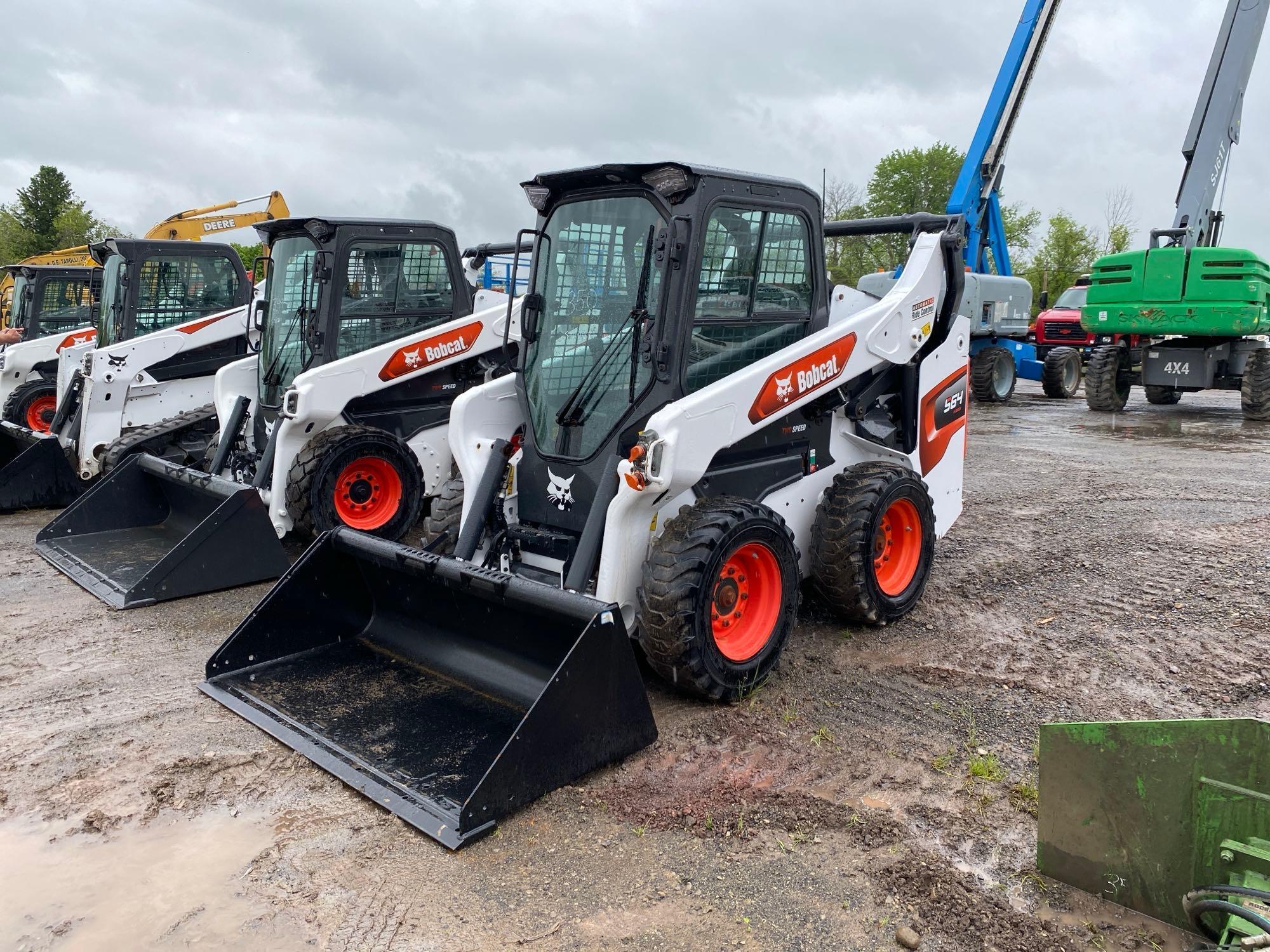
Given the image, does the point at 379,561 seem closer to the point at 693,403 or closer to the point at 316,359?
the point at 693,403

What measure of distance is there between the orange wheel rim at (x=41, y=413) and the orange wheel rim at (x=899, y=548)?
32.9ft

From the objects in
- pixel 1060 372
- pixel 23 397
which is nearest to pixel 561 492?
pixel 23 397

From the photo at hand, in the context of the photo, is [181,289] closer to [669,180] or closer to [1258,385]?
[669,180]

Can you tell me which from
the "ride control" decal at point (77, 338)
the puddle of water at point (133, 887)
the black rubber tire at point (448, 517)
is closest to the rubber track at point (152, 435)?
the "ride control" decal at point (77, 338)

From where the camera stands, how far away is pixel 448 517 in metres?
4.91

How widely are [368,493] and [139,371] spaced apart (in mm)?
3174

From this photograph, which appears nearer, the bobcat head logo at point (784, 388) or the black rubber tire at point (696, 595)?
the black rubber tire at point (696, 595)

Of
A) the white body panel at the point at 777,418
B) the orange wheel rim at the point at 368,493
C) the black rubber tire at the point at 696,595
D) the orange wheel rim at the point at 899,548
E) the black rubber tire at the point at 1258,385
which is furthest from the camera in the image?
the black rubber tire at the point at 1258,385

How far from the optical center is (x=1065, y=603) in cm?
540

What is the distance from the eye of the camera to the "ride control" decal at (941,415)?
17.5ft

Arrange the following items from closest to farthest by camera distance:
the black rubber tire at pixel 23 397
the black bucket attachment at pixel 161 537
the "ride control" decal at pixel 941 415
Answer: the "ride control" decal at pixel 941 415 → the black bucket attachment at pixel 161 537 → the black rubber tire at pixel 23 397

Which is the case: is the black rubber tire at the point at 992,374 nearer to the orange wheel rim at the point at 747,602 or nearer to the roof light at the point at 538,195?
the roof light at the point at 538,195

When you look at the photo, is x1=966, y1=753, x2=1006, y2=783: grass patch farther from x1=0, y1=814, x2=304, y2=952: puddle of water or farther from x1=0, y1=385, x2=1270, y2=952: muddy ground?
x1=0, y1=814, x2=304, y2=952: puddle of water

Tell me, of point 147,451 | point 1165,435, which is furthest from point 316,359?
point 1165,435
